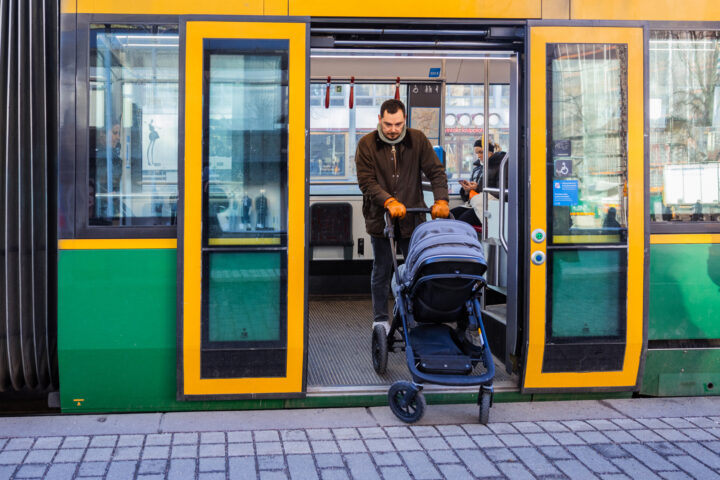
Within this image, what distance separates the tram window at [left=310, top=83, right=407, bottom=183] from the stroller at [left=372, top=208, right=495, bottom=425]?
13.0 feet

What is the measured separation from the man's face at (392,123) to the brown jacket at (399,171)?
14 cm

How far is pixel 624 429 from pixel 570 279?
3.22 feet

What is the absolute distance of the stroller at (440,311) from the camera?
4.85 meters

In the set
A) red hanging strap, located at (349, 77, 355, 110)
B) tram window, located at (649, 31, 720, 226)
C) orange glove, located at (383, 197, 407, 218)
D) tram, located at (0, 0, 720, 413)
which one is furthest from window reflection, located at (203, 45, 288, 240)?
red hanging strap, located at (349, 77, 355, 110)

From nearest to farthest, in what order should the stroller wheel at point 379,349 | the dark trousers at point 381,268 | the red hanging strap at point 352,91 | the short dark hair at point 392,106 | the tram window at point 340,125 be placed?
1. the stroller wheel at point 379,349
2. the short dark hair at point 392,106
3. the dark trousers at point 381,268
4. the red hanging strap at point 352,91
5. the tram window at point 340,125

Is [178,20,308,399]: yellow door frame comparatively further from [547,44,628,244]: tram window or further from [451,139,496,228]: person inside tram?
[451,139,496,228]: person inside tram

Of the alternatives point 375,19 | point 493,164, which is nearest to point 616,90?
point 375,19

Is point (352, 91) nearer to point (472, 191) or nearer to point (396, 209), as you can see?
point (472, 191)

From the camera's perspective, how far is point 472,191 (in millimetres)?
7941

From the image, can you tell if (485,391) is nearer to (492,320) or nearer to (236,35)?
(492,320)

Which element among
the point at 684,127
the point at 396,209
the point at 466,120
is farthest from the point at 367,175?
the point at 466,120

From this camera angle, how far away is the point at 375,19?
16.5ft

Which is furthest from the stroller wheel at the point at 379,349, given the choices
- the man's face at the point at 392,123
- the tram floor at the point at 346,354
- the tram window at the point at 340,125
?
the tram window at the point at 340,125

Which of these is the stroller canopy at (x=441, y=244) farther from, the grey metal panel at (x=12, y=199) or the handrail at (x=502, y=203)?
the grey metal panel at (x=12, y=199)
